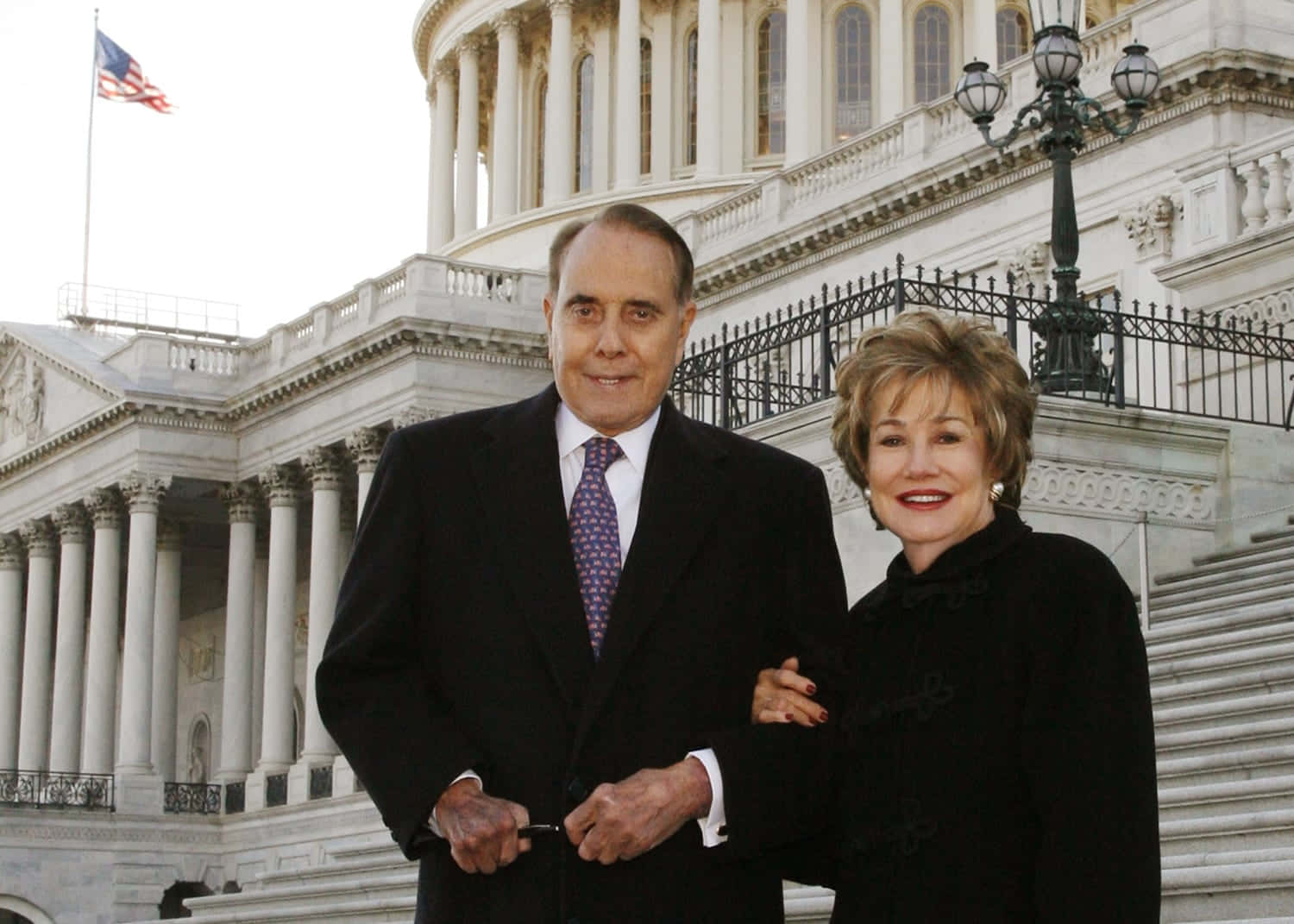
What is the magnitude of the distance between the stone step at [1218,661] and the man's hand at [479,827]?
8.36 metres

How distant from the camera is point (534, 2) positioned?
62469mm

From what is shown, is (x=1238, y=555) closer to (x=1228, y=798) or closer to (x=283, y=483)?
(x=1228, y=798)

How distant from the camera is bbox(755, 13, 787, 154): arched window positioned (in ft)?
193

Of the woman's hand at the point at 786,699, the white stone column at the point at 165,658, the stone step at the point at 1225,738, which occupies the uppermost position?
the white stone column at the point at 165,658

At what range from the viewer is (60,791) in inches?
1793

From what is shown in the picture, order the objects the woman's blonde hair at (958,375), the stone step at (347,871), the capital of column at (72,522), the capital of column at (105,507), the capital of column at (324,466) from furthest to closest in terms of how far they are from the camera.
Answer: the capital of column at (72,522) → the capital of column at (105,507) → the capital of column at (324,466) → the stone step at (347,871) → the woman's blonde hair at (958,375)

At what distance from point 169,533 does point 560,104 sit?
57.7ft

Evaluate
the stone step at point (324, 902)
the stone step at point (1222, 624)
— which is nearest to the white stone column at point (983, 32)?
the stone step at point (324, 902)

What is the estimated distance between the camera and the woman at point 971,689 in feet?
13.8

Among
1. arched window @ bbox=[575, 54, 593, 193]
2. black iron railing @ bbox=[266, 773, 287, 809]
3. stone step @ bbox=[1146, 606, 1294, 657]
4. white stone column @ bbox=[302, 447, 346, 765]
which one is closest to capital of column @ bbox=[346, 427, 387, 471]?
white stone column @ bbox=[302, 447, 346, 765]

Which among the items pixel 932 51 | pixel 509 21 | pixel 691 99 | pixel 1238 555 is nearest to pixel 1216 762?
pixel 1238 555

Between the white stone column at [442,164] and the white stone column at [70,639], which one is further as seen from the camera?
the white stone column at [442,164]

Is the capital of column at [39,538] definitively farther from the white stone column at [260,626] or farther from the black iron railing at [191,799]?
the black iron railing at [191,799]

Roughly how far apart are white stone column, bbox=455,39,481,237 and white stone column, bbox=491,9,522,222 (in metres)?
1.77
